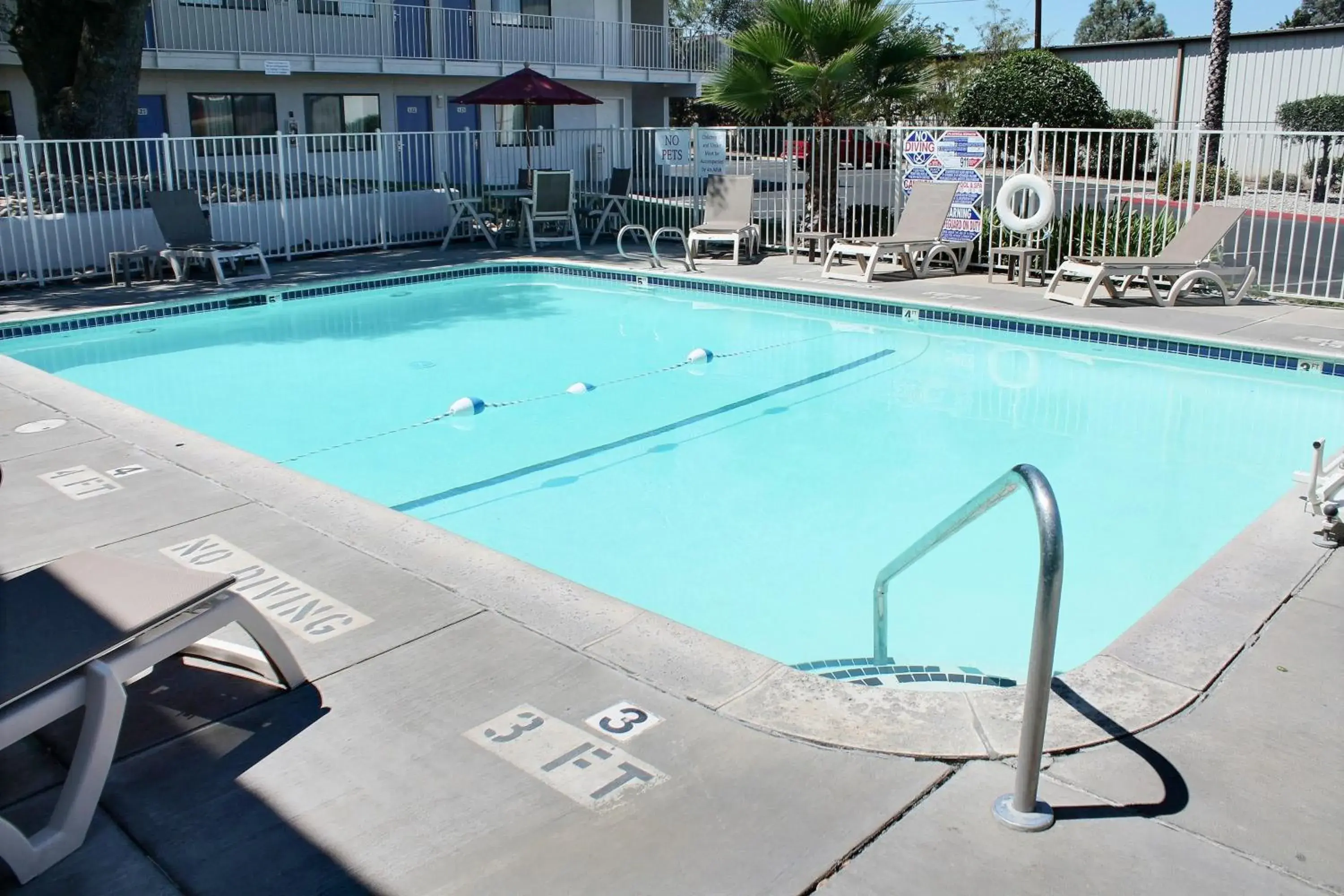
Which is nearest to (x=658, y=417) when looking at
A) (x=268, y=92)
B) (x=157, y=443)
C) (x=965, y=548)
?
(x=965, y=548)

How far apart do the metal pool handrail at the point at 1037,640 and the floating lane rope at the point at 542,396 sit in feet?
17.7

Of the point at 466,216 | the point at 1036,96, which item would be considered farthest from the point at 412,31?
the point at 1036,96

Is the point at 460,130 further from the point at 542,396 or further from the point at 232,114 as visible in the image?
the point at 542,396

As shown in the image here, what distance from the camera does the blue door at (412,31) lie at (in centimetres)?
2228

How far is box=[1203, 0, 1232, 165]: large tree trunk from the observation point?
A: 19125 millimetres

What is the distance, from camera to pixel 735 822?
264cm

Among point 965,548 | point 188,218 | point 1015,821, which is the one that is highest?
point 188,218

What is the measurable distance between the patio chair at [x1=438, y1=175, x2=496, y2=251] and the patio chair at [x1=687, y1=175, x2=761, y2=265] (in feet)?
10.5

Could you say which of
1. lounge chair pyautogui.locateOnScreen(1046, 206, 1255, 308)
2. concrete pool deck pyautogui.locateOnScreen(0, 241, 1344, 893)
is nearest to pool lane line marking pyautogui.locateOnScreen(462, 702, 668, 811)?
concrete pool deck pyautogui.locateOnScreen(0, 241, 1344, 893)

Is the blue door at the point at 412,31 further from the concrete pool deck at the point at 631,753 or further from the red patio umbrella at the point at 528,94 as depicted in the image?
the concrete pool deck at the point at 631,753

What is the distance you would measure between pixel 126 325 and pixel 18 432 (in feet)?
16.1

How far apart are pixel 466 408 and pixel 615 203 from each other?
888 cm

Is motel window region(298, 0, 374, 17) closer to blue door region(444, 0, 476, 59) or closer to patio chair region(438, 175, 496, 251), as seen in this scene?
blue door region(444, 0, 476, 59)

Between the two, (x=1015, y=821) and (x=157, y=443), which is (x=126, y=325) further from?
(x=1015, y=821)
